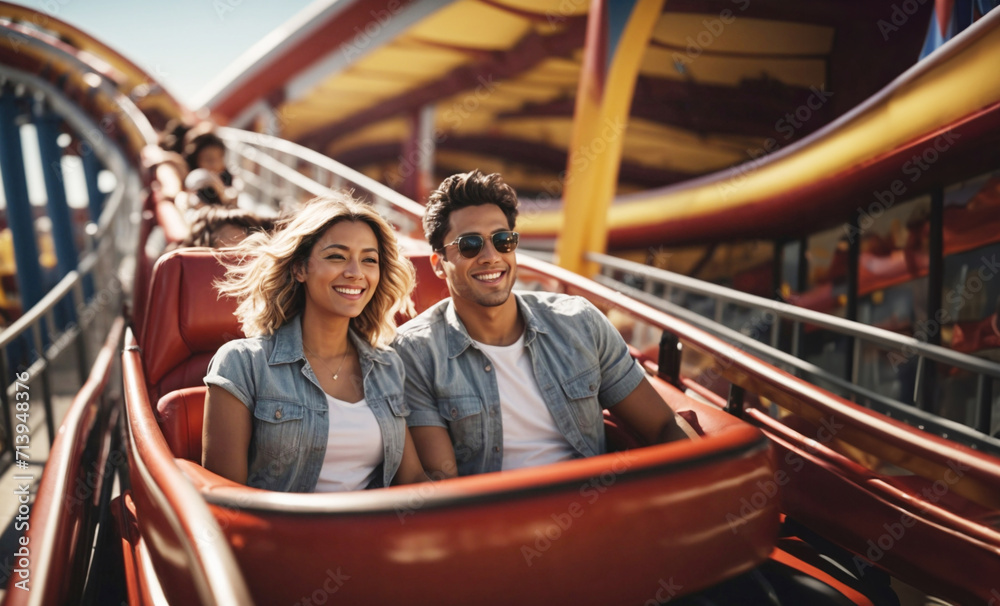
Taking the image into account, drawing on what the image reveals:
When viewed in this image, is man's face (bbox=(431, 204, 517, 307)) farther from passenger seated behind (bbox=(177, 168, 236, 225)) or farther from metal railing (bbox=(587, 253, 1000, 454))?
passenger seated behind (bbox=(177, 168, 236, 225))

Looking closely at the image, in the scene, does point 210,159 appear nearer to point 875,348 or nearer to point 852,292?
point 852,292

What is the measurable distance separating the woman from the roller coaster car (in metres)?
0.19

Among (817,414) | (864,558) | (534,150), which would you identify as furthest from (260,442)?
(534,150)

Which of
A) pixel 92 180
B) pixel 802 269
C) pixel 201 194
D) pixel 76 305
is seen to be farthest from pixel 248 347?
pixel 92 180

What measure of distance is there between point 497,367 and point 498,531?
677mm

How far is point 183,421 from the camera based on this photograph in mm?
1515

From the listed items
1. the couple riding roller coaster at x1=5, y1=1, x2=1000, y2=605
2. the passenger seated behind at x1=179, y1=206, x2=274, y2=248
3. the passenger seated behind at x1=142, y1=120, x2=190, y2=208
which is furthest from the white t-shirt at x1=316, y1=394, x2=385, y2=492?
the passenger seated behind at x1=142, y1=120, x2=190, y2=208

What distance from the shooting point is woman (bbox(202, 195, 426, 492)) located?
54.5 inches

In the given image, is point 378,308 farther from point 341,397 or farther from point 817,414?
point 817,414

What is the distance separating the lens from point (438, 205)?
1.75 metres

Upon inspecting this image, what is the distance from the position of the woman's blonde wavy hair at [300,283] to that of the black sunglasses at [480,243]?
0.53ft

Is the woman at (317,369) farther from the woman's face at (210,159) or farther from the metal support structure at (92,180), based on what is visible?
the metal support structure at (92,180)

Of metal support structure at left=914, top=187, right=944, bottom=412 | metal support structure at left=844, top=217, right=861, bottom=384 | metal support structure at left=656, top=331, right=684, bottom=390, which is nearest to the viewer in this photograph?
metal support structure at left=656, top=331, right=684, bottom=390

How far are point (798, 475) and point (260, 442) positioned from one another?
1296 mm
